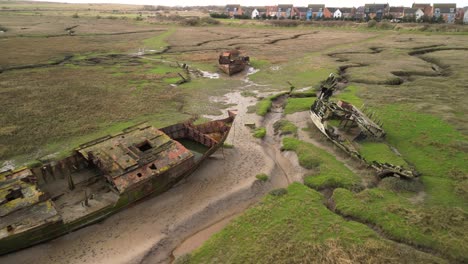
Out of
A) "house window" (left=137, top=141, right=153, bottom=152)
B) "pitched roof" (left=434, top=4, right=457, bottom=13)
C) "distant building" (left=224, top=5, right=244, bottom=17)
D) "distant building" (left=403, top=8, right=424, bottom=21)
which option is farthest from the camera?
"distant building" (left=224, top=5, right=244, bottom=17)

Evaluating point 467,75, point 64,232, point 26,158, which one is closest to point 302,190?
point 64,232

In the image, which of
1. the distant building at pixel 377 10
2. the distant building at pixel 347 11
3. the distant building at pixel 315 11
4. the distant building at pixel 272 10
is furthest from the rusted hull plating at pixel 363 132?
the distant building at pixel 272 10

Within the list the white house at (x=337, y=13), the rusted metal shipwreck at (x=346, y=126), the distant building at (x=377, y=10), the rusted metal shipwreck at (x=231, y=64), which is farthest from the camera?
the white house at (x=337, y=13)

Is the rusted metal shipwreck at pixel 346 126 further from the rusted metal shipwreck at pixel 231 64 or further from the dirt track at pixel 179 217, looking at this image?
the rusted metal shipwreck at pixel 231 64

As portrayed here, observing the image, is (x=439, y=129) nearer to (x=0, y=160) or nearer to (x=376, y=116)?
(x=376, y=116)

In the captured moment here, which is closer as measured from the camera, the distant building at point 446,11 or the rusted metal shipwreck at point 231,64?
the rusted metal shipwreck at point 231,64

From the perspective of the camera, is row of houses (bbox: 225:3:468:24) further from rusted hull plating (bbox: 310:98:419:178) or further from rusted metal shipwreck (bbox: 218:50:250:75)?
rusted hull plating (bbox: 310:98:419:178)

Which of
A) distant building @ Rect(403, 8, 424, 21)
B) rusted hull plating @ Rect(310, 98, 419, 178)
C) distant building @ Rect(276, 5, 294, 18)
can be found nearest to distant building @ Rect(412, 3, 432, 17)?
distant building @ Rect(403, 8, 424, 21)
